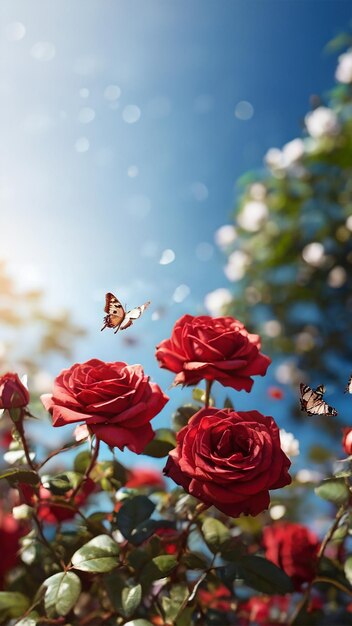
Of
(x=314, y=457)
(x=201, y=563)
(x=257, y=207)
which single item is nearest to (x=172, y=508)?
(x=201, y=563)

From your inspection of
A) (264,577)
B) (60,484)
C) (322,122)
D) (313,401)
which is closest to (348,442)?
(313,401)

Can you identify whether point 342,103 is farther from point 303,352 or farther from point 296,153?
point 303,352

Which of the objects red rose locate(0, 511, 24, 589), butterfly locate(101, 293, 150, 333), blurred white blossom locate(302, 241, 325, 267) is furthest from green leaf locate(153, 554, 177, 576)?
blurred white blossom locate(302, 241, 325, 267)

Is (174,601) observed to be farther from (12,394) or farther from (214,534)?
(12,394)

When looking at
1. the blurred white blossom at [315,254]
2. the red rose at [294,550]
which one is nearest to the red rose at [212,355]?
the red rose at [294,550]

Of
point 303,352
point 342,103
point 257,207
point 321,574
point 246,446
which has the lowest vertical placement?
point 321,574

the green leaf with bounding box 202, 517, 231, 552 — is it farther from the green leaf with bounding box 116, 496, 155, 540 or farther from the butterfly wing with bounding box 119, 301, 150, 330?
the butterfly wing with bounding box 119, 301, 150, 330
